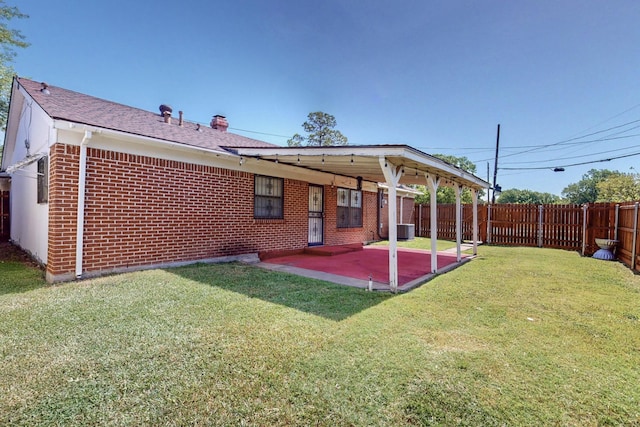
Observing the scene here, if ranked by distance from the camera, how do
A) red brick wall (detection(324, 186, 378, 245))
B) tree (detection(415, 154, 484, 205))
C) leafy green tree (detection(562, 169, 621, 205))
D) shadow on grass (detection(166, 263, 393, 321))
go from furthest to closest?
1. leafy green tree (detection(562, 169, 621, 205))
2. tree (detection(415, 154, 484, 205))
3. red brick wall (detection(324, 186, 378, 245))
4. shadow on grass (detection(166, 263, 393, 321))

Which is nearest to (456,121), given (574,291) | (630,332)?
(574,291)

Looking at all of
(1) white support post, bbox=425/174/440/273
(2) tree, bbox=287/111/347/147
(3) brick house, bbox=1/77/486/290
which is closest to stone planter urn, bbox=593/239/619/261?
(3) brick house, bbox=1/77/486/290

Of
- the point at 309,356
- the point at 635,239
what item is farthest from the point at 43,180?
the point at 635,239

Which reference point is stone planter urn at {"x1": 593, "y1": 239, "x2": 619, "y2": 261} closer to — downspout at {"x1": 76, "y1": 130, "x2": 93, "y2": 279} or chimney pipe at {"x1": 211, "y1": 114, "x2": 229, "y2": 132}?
chimney pipe at {"x1": 211, "y1": 114, "x2": 229, "y2": 132}

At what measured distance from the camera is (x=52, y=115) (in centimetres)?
534

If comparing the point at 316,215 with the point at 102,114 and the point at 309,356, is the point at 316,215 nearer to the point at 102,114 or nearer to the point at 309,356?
the point at 102,114

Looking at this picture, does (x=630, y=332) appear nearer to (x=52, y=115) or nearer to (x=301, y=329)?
(x=301, y=329)

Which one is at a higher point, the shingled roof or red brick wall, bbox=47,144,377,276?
the shingled roof

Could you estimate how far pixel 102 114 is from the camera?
688 cm

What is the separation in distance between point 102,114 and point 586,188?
9629 centimetres

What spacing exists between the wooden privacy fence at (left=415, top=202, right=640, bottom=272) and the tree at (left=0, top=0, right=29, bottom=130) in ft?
66.8

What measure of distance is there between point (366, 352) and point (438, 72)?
48.4 ft

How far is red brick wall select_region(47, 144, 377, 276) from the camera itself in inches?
217

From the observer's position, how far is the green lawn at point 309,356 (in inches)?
Answer: 86.2
